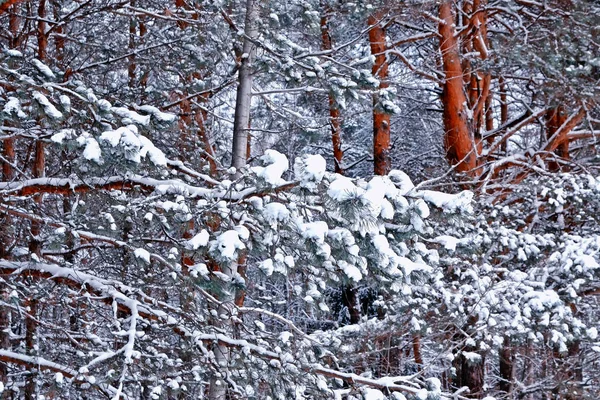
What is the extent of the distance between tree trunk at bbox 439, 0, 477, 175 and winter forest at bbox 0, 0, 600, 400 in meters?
0.03

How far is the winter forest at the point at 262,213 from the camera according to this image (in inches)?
154

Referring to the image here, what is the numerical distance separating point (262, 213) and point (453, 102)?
6244mm

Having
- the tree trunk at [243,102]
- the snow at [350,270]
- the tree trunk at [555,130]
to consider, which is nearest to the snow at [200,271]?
the snow at [350,270]

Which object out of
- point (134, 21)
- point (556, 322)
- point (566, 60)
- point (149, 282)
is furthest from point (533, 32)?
point (149, 282)

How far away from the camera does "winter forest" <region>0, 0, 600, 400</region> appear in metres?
3.92

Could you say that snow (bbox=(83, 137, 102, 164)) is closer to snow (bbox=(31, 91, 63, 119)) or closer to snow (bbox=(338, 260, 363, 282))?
snow (bbox=(31, 91, 63, 119))

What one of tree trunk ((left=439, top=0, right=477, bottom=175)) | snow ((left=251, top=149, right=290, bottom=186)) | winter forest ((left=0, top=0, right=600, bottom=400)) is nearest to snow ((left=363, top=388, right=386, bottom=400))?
winter forest ((left=0, top=0, right=600, bottom=400))

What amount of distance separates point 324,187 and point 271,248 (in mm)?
552

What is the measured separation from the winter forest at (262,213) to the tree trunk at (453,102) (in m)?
0.03

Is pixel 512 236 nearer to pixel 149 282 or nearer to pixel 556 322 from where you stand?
pixel 556 322

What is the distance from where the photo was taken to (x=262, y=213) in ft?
12.9

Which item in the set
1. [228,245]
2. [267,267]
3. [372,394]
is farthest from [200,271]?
[372,394]

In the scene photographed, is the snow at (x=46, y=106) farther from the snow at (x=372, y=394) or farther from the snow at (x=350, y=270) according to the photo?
the snow at (x=372, y=394)

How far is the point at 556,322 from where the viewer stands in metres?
6.69
